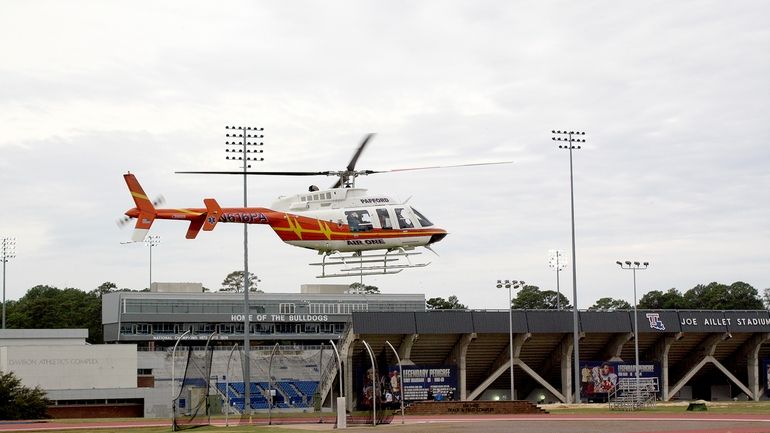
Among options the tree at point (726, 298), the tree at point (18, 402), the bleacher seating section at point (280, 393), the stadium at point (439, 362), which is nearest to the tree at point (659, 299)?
the tree at point (726, 298)

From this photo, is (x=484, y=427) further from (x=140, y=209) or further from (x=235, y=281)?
(x=235, y=281)

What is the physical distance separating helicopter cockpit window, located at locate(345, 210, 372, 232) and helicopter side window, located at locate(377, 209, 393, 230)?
0.57 metres

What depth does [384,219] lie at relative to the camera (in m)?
55.2

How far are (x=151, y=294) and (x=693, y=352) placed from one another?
188ft

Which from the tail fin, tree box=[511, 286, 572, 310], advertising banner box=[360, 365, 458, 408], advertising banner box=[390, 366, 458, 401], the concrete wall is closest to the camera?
the tail fin

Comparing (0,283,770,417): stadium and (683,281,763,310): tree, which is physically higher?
(683,281,763,310): tree

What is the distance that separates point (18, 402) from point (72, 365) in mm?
17234

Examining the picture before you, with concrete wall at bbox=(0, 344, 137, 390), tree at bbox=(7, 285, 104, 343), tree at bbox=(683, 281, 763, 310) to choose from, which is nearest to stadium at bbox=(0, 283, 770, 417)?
concrete wall at bbox=(0, 344, 137, 390)

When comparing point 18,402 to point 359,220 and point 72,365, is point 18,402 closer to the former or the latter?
point 72,365

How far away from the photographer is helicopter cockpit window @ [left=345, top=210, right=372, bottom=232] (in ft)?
179

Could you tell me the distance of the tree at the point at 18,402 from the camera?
72.0m

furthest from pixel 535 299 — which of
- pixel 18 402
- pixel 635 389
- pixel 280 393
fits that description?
pixel 18 402

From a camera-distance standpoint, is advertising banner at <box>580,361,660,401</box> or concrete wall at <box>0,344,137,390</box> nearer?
concrete wall at <box>0,344,137,390</box>

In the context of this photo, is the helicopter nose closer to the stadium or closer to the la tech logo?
the stadium
